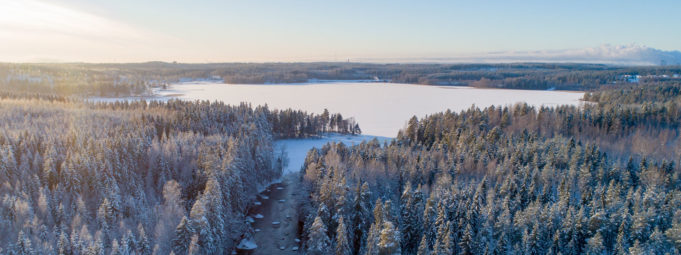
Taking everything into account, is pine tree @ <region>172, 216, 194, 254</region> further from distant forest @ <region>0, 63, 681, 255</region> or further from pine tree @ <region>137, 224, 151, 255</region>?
pine tree @ <region>137, 224, 151, 255</region>

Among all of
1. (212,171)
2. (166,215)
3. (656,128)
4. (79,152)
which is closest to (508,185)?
(212,171)

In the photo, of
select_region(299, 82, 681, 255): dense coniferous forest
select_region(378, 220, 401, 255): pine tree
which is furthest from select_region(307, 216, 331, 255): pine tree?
select_region(378, 220, 401, 255): pine tree

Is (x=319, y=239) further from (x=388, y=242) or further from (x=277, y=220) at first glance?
(x=277, y=220)

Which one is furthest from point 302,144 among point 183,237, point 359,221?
point 183,237

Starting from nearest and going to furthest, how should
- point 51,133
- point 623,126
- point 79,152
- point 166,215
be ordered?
1. point 166,215
2. point 79,152
3. point 51,133
4. point 623,126

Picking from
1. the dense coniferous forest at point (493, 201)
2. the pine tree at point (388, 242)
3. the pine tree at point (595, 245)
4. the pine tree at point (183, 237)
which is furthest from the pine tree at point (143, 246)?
the pine tree at point (595, 245)

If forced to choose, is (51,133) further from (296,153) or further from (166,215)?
(296,153)

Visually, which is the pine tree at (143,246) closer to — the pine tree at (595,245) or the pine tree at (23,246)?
the pine tree at (23,246)
